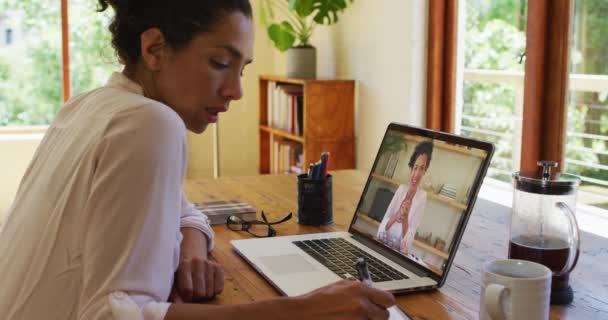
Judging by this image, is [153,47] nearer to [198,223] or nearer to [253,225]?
[198,223]

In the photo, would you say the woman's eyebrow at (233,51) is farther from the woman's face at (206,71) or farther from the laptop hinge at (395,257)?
the laptop hinge at (395,257)

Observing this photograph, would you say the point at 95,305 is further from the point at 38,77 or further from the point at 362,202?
the point at 38,77

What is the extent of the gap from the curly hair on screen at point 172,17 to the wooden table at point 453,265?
44 cm

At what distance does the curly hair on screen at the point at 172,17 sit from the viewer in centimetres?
103

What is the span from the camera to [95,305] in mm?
842

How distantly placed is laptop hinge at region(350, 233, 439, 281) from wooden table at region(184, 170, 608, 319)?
0.15 feet

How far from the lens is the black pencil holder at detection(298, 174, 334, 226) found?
1.61m

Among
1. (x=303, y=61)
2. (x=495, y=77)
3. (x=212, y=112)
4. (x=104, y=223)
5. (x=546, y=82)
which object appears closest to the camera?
(x=104, y=223)

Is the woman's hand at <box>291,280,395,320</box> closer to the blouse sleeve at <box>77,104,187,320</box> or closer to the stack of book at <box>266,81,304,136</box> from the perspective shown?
the blouse sleeve at <box>77,104,187,320</box>

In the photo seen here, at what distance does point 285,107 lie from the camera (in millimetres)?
4027

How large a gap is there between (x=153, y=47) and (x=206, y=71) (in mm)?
89

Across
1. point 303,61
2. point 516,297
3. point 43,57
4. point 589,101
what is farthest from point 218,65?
point 43,57

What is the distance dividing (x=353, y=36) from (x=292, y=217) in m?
2.26

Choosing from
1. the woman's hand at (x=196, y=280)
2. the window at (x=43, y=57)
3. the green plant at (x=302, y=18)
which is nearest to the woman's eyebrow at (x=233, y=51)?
the woman's hand at (x=196, y=280)
